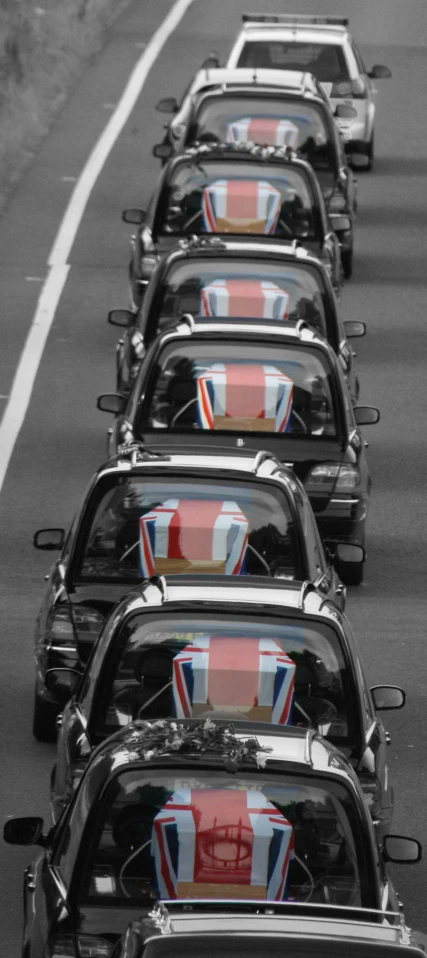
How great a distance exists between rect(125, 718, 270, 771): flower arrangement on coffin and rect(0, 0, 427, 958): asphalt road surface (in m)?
1.84

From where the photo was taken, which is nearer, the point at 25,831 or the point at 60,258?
the point at 25,831

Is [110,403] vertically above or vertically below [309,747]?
above

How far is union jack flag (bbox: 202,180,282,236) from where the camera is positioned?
21.0 metres

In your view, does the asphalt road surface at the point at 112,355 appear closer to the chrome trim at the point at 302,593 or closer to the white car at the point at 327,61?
the white car at the point at 327,61

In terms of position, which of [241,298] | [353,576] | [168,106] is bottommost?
[353,576]

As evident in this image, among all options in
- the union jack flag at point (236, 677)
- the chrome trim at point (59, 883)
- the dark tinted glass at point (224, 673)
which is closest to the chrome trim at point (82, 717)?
the dark tinted glass at point (224, 673)

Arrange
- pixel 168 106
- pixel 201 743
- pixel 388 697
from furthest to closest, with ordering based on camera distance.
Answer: pixel 168 106, pixel 388 697, pixel 201 743

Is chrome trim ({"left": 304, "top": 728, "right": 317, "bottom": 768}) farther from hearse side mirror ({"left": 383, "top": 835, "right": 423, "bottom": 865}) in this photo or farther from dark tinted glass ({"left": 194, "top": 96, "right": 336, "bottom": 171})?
dark tinted glass ({"left": 194, "top": 96, "right": 336, "bottom": 171})

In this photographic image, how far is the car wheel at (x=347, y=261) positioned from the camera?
24141mm

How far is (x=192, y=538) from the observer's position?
1184 centimetres

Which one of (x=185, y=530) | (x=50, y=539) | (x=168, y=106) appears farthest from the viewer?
(x=168, y=106)

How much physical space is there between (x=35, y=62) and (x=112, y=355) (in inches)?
539

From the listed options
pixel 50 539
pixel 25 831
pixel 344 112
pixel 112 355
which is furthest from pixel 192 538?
pixel 344 112

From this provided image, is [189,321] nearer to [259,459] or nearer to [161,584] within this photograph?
[259,459]
